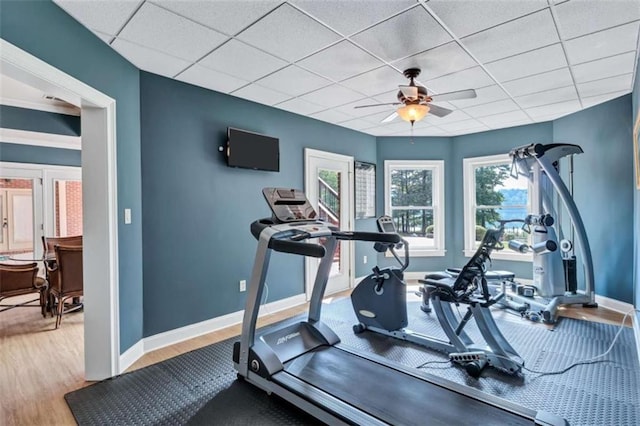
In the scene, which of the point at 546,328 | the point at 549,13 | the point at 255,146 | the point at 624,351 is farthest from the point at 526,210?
the point at 255,146

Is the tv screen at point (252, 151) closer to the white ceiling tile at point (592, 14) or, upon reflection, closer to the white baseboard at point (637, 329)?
the white ceiling tile at point (592, 14)

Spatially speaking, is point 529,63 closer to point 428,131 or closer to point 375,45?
point 375,45

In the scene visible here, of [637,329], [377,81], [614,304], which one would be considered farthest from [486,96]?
[614,304]

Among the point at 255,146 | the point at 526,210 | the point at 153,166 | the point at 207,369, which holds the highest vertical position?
the point at 255,146

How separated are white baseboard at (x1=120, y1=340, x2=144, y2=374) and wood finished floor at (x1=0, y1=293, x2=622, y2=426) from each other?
0.04 metres

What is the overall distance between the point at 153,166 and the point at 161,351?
5.40 ft

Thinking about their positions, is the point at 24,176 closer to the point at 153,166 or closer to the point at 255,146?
the point at 153,166

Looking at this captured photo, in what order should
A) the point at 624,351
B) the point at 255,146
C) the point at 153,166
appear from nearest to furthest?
the point at 624,351, the point at 153,166, the point at 255,146

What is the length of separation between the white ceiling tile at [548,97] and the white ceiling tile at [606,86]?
0.29 ft

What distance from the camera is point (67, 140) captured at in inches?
200

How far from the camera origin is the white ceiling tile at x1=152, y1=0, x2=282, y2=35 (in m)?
1.96

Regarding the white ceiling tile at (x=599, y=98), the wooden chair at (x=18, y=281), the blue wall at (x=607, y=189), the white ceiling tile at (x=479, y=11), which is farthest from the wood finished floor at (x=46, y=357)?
the white ceiling tile at (x=479, y=11)

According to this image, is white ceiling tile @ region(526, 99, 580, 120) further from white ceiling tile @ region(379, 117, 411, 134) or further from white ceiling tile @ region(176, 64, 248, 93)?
white ceiling tile @ region(176, 64, 248, 93)

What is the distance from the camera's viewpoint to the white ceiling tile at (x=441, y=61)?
2562 mm
